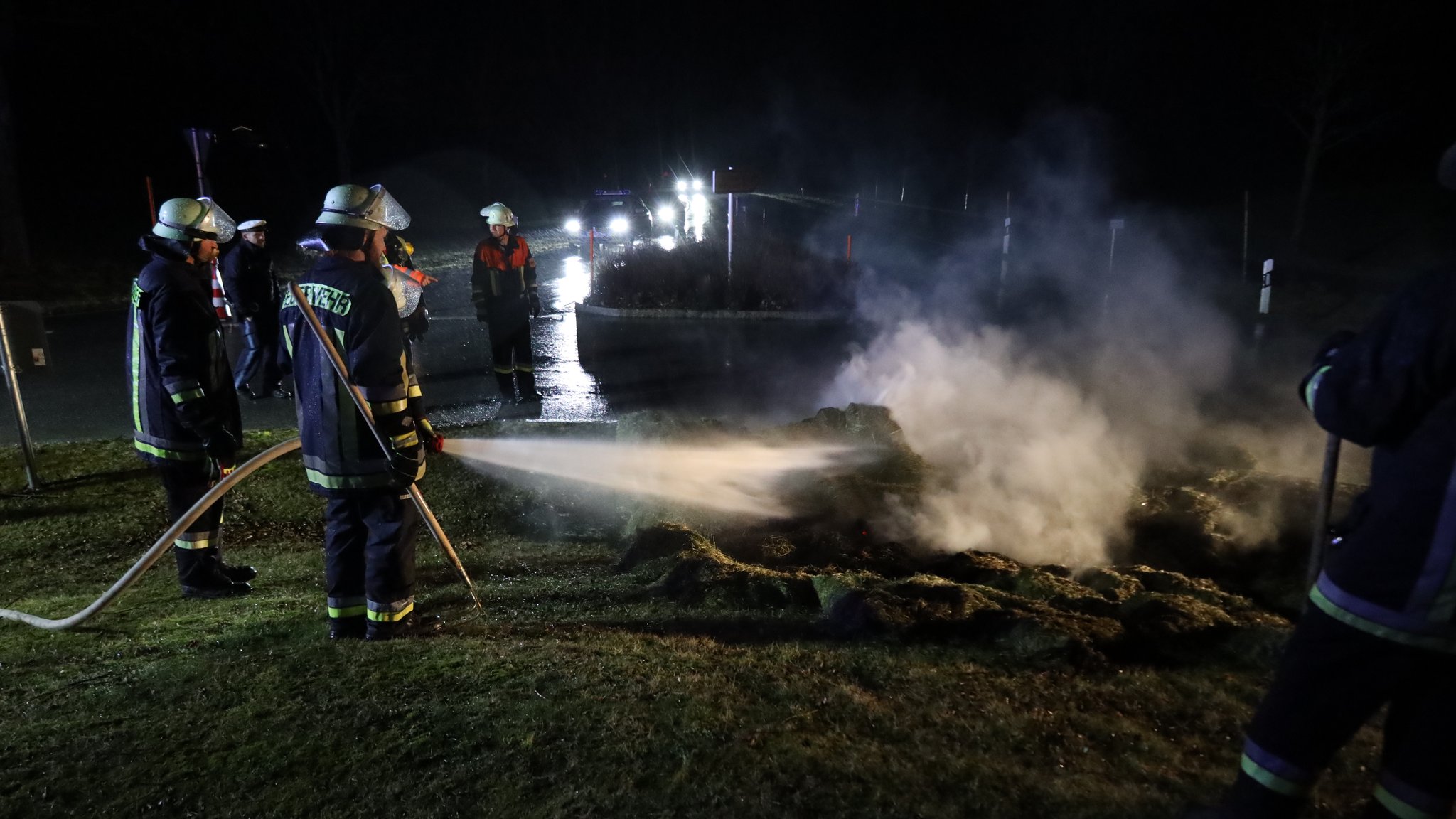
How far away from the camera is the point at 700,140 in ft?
167

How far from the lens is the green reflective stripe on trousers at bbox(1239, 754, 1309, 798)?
7.06 feet

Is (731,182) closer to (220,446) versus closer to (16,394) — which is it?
(16,394)

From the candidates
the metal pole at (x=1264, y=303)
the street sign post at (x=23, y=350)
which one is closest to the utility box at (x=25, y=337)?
the street sign post at (x=23, y=350)

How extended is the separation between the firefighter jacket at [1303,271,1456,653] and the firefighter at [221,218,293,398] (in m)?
9.11

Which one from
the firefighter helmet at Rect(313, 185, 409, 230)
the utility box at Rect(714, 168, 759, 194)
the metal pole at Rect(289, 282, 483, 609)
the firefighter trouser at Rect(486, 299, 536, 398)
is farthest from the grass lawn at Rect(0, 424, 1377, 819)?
the utility box at Rect(714, 168, 759, 194)

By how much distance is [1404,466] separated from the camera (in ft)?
6.51

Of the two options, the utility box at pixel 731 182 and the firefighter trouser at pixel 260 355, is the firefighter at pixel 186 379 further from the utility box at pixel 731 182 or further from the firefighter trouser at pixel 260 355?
the utility box at pixel 731 182

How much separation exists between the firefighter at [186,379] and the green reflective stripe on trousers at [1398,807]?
4860mm

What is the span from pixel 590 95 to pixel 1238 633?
2091 inches

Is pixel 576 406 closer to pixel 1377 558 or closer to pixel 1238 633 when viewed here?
pixel 1238 633

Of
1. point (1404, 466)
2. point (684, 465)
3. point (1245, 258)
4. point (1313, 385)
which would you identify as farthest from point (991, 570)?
point (1245, 258)

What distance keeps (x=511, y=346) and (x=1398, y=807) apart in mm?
8473

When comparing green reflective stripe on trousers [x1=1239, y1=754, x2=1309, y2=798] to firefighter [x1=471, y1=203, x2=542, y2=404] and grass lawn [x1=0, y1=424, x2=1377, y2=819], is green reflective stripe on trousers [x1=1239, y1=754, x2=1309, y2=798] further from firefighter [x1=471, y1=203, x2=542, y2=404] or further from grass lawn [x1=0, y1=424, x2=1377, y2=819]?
firefighter [x1=471, y1=203, x2=542, y2=404]

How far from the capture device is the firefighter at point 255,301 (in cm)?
909
